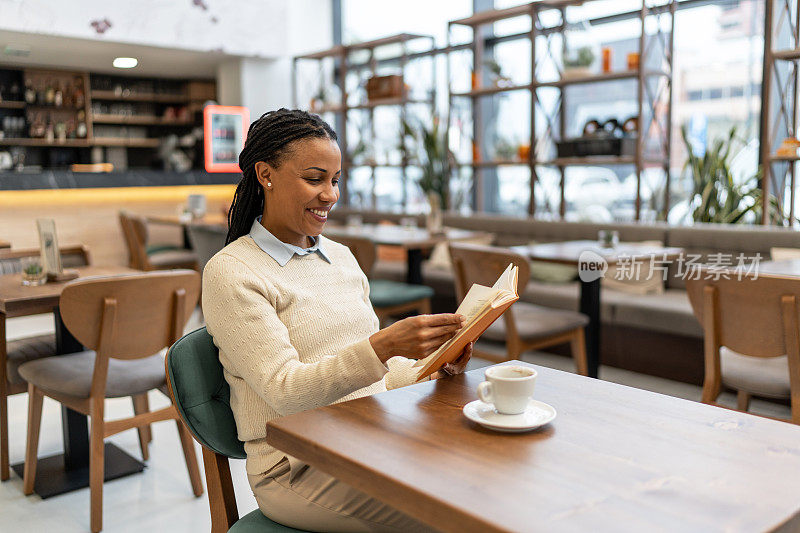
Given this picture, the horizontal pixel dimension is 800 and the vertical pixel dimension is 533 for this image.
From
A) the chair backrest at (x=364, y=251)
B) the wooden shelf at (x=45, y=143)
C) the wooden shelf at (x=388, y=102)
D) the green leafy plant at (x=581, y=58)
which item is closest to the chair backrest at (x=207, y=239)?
the chair backrest at (x=364, y=251)

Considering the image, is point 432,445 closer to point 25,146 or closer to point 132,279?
point 132,279

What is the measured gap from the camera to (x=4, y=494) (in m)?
2.73

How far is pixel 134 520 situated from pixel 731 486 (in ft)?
7.11

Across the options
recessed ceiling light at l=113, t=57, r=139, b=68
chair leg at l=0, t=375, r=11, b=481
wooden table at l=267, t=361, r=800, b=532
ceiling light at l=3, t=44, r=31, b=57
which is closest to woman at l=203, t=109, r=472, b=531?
wooden table at l=267, t=361, r=800, b=532

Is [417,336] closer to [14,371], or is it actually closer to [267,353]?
[267,353]

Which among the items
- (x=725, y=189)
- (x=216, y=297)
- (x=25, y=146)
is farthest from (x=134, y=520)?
(x=25, y=146)

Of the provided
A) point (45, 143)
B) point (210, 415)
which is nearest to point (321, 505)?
point (210, 415)

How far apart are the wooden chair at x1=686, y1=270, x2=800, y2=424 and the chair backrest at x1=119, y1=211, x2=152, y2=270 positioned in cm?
454

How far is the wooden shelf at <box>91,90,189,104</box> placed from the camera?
30.2 feet

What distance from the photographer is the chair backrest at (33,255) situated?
3547 mm

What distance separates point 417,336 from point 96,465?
65.1 inches

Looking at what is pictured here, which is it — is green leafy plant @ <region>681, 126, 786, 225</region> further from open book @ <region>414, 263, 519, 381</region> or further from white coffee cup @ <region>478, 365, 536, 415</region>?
white coffee cup @ <region>478, 365, 536, 415</region>

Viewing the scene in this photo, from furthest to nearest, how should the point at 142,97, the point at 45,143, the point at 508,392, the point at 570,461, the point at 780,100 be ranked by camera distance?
the point at 142,97 < the point at 45,143 < the point at 780,100 < the point at 508,392 < the point at 570,461

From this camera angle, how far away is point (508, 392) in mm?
1146
